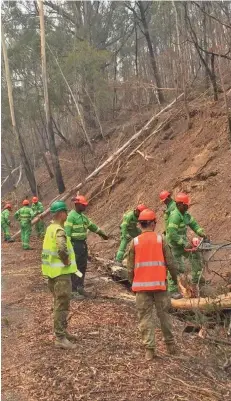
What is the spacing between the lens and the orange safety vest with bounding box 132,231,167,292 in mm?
6453

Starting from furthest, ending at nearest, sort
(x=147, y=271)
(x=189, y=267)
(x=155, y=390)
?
(x=189, y=267) → (x=147, y=271) → (x=155, y=390)

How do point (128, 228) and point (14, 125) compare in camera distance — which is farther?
point (14, 125)

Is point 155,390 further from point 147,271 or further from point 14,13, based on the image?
point 14,13

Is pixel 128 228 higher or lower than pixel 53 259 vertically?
lower

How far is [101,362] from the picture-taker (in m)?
6.14

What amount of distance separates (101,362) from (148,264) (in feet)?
4.34

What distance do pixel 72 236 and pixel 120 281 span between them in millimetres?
2449

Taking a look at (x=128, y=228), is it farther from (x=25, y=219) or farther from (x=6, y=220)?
(x=6, y=220)

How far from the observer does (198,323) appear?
7363 millimetres

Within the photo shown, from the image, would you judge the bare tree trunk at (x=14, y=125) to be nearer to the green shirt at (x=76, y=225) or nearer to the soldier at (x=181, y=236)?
the green shirt at (x=76, y=225)

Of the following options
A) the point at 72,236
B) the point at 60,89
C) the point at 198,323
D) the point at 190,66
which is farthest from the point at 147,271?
the point at 190,66

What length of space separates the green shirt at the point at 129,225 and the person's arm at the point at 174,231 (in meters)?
2.01

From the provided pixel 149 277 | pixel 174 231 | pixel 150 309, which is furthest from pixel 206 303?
pixel 174 231

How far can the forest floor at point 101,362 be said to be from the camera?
5422 mm
